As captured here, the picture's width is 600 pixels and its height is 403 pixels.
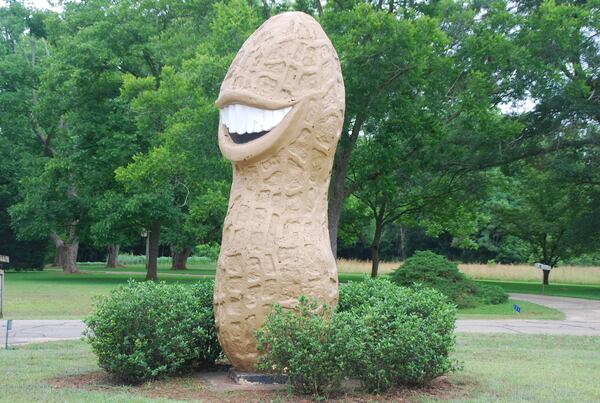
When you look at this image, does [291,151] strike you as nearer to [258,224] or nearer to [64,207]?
[258,224]

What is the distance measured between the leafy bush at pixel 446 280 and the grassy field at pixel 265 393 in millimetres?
9456

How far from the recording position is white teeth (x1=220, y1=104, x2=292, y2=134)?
8055 millimetres

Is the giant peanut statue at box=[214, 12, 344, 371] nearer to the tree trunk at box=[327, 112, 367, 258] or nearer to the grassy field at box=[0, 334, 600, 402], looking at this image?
the grassy field at box=[0, 334, 600, 402]

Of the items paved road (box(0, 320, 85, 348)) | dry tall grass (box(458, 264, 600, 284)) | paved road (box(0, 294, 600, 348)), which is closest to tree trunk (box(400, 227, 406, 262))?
dry tall grass (box(458, 264, 600, 284))

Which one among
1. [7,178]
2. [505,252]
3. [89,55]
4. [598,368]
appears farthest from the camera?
[505,252]

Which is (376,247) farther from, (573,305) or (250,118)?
(250,118)

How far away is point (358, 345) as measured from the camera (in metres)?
6.98

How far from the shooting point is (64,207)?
1334 inches

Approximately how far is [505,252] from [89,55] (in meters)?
36.4

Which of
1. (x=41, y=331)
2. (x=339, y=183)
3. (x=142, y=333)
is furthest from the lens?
(x=339, y=183)

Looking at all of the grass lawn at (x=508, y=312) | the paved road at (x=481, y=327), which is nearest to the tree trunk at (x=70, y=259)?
the paved road at (x=481, y=327)

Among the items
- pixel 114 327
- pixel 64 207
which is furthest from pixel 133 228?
pixel 114 327

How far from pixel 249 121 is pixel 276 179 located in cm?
78

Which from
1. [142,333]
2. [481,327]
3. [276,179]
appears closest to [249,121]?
[276,179]
